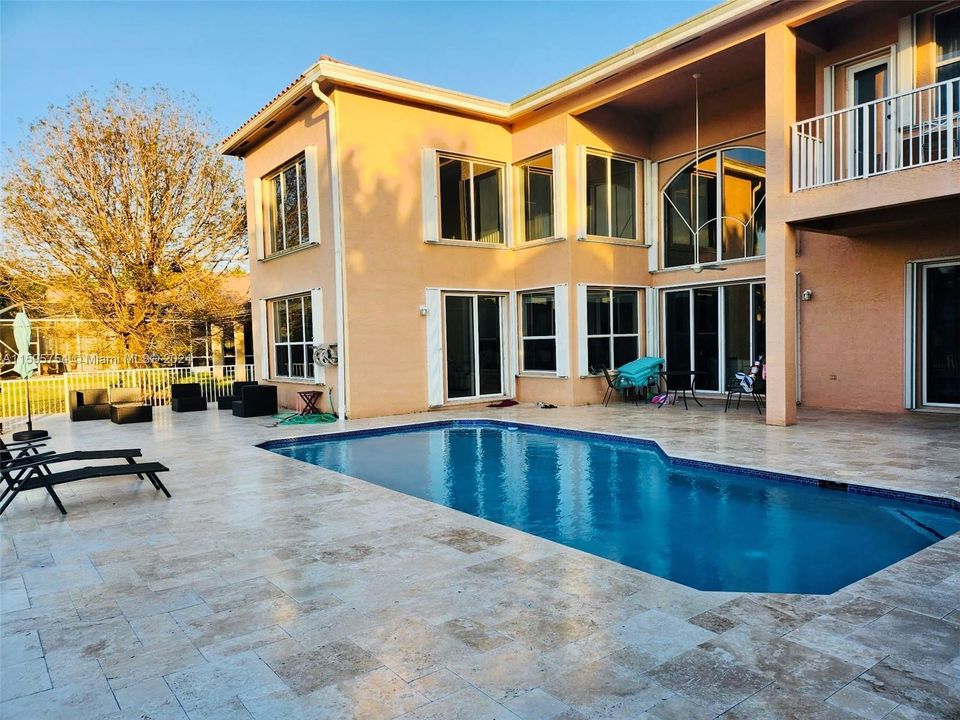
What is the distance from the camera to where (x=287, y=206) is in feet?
44.5

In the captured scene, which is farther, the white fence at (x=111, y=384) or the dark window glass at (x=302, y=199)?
the white fence at (x=111, y=384)

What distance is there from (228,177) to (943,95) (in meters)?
18.2

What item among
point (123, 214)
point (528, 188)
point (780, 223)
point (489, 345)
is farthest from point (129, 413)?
point (780, 223)

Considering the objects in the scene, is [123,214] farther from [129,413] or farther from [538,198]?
[538,198]

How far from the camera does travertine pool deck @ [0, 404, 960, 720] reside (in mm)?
2502

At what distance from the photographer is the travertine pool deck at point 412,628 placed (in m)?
2.50

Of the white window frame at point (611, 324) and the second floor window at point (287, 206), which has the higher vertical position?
the second floor window at point (287, 206)

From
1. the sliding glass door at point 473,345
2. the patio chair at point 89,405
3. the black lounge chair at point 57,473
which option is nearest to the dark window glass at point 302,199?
the sliding glass door at point 473,345

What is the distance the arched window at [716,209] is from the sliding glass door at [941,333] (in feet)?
9.76

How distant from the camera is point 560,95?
11945 millimetres

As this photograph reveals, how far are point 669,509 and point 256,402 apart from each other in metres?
9.28

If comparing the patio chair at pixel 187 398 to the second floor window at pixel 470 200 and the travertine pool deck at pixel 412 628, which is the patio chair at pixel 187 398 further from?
the travertine pool deck at pixel 412 628

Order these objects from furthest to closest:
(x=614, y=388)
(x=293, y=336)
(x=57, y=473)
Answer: (x=293, y=336) → (x=614, y=388) → (x=57, y=473)

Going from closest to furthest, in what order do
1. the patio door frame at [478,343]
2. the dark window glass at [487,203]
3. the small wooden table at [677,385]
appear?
the small wooden table at [677,385], the patio door frame at [478,343], the dark window glass at [487,203]
